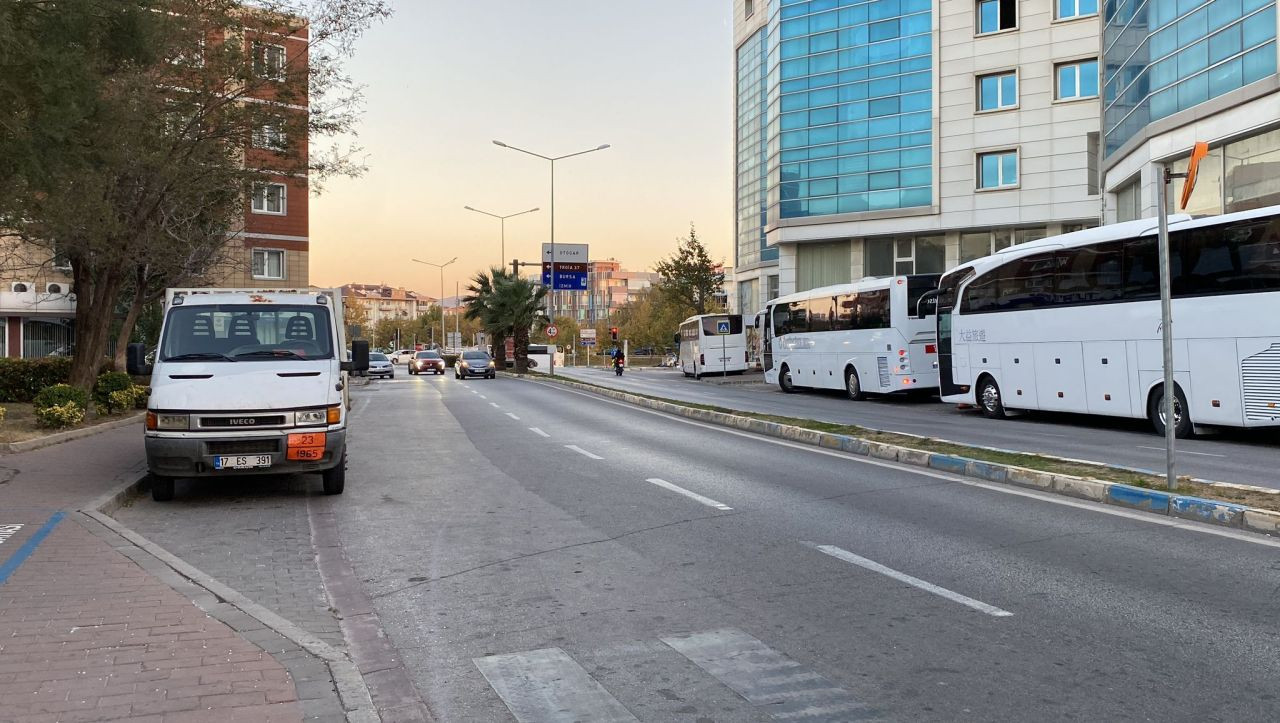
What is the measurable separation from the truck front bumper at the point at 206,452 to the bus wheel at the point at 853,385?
23.1m

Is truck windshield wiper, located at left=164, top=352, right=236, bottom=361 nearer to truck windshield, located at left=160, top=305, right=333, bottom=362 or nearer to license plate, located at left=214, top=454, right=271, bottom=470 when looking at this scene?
truck windshield, located at left=160, top=305, right=333, bottom=362

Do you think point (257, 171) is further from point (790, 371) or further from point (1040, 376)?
point (790, 371)

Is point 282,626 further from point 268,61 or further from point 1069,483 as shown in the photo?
point 268,61

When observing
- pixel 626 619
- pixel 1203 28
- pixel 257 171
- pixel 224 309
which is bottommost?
pixel 626 619

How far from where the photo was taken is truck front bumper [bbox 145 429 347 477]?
988cm

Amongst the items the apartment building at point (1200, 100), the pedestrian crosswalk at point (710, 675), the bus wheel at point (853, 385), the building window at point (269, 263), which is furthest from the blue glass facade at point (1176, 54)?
the building window at point (269, 263)

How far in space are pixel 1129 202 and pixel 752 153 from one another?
3314 cm

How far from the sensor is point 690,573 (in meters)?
6.93

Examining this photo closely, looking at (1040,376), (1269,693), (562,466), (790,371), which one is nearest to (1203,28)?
(1040,376)

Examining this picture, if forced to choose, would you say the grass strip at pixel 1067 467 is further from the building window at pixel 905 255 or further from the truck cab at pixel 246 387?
the building window at pixel 905 255

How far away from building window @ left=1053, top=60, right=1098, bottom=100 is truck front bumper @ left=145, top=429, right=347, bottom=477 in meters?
40.1

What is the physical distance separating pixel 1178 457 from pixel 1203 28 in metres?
17.4

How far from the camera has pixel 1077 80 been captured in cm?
4184

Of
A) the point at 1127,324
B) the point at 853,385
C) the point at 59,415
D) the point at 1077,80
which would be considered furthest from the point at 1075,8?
the point at 59,415
